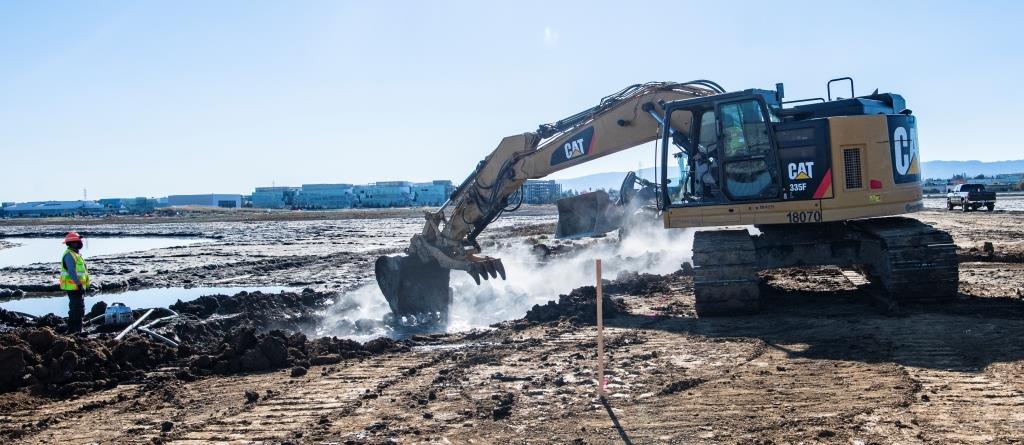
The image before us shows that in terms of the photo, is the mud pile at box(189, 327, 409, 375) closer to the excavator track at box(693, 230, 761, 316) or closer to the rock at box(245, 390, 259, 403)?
the rock at box(245, 390, 259, 403)

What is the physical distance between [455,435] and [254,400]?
2318mm

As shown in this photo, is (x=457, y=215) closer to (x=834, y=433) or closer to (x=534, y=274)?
(x=534, y=274)

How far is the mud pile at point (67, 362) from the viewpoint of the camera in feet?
25.6

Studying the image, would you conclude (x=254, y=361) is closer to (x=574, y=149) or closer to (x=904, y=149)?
(x=574, y=149)

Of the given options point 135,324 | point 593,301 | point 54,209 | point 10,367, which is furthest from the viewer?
point 54,209

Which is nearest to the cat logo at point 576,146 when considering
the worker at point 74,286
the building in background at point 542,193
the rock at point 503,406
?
the rock at point 503,406

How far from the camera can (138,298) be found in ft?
54.9

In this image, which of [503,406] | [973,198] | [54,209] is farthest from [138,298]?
[54,209]

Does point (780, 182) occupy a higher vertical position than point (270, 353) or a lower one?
higher

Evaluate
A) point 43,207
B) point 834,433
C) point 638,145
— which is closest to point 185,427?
point 834,433

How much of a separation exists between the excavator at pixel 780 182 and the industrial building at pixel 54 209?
113m

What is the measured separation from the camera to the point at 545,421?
6.15 metres

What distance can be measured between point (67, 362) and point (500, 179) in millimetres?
6784

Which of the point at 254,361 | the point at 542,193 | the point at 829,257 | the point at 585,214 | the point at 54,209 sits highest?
the point at 54,209
